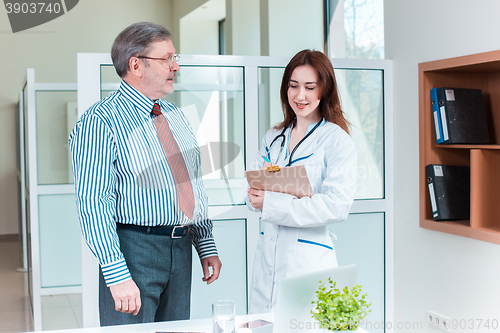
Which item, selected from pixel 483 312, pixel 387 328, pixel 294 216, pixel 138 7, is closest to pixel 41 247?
pixel 387 328

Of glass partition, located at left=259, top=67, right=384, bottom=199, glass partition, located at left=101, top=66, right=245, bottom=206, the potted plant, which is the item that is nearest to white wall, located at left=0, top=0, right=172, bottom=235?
glass partition, located at left=101, top=66, right=245, bottom=206

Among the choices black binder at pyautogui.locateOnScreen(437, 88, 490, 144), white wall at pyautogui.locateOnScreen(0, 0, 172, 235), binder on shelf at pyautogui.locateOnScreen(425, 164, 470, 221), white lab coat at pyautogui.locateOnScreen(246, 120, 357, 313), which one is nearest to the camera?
white lab coat at pyautogui.locateOnScreen(246, 120, 357, 313)

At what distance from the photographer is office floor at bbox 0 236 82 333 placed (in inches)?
148

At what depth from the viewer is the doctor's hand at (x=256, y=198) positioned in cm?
186

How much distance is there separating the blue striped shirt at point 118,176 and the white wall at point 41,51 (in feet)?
19.8

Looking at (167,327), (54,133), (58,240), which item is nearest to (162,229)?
(167,327)

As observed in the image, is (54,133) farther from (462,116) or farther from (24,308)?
(462,116)

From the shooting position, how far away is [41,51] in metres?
7.23

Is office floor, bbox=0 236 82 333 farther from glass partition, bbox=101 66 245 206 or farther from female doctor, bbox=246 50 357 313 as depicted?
female doctor, bbox=246 50 357 313

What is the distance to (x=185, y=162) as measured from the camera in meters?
1.86

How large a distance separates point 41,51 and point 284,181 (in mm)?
6556

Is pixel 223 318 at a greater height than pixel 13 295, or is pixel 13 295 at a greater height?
pixel 223 318

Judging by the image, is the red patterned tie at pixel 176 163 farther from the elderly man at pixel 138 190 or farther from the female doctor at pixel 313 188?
the female doctor at pixel 313 188

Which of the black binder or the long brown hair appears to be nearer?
the long brown hair
